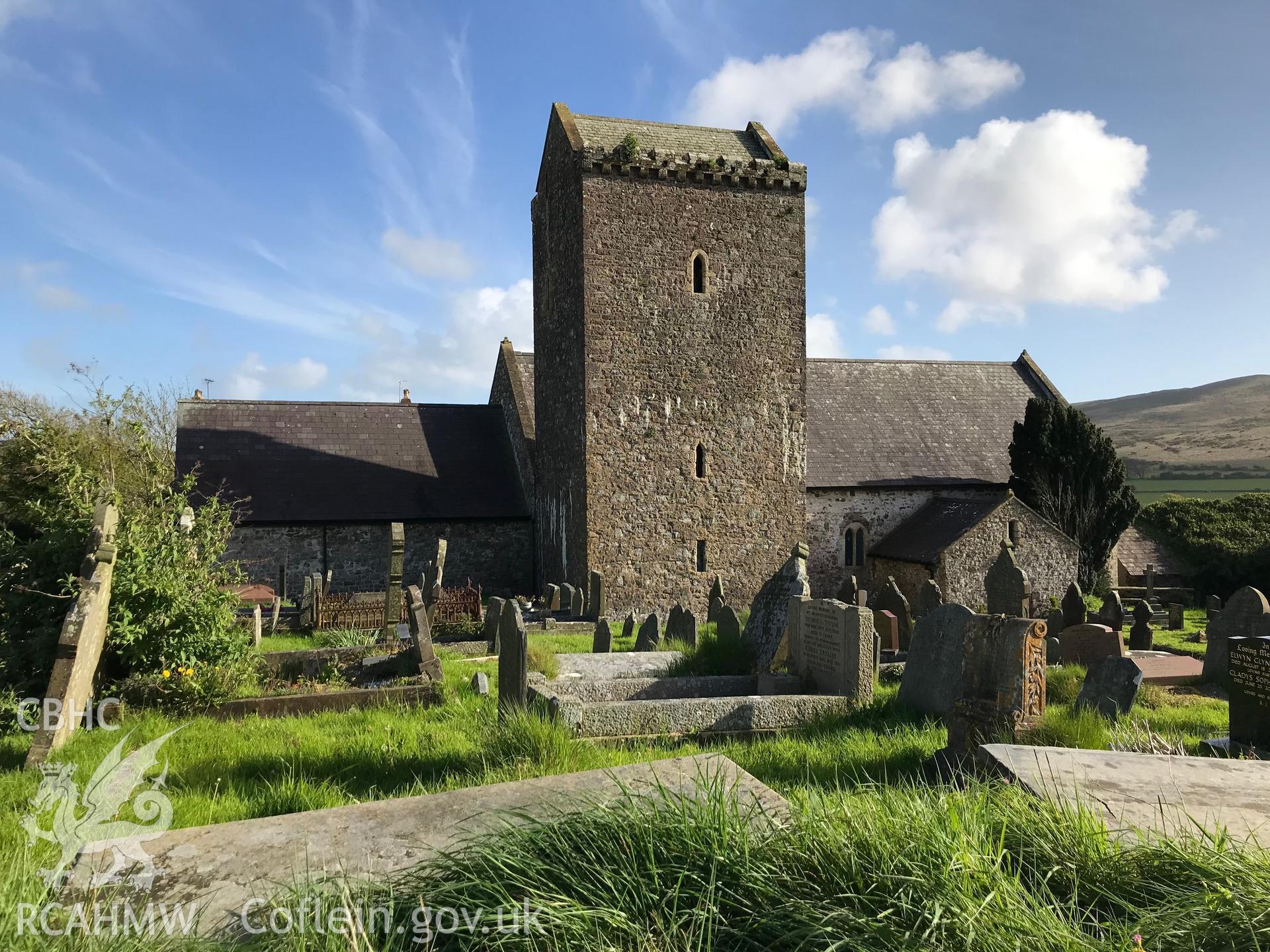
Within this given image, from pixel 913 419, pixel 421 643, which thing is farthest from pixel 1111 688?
pixel 913 419

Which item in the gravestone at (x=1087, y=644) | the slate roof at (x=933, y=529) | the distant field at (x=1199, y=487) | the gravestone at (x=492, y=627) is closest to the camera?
the gravestone at (x=1087, y=644)

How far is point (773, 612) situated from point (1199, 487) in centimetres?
6569

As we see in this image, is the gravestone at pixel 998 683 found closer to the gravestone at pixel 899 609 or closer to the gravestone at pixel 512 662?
the gravestone at pixel 512 662

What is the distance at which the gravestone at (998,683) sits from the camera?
213 inches

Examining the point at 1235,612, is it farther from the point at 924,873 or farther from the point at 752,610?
the point at 924,873

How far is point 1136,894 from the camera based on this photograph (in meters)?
2.40

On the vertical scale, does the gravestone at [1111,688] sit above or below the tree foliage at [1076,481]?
below

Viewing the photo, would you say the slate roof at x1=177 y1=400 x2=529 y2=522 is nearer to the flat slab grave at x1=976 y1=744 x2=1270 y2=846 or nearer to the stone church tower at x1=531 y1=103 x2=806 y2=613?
the stone church tower at x1=531 y1=103 x2=806 y2=613

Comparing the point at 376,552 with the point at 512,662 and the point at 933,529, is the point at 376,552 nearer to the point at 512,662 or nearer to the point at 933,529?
the point at 512,662

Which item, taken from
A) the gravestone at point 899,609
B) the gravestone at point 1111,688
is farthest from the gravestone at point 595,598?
the gravestone at point 1111,688

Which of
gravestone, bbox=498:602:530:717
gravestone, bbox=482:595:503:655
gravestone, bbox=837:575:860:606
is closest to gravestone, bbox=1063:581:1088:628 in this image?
gravestone, bbox=837:575:860:606

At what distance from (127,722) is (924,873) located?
22.1ft

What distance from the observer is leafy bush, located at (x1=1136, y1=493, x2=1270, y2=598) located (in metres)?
21.0

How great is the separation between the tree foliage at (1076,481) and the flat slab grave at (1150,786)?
60.5ft
